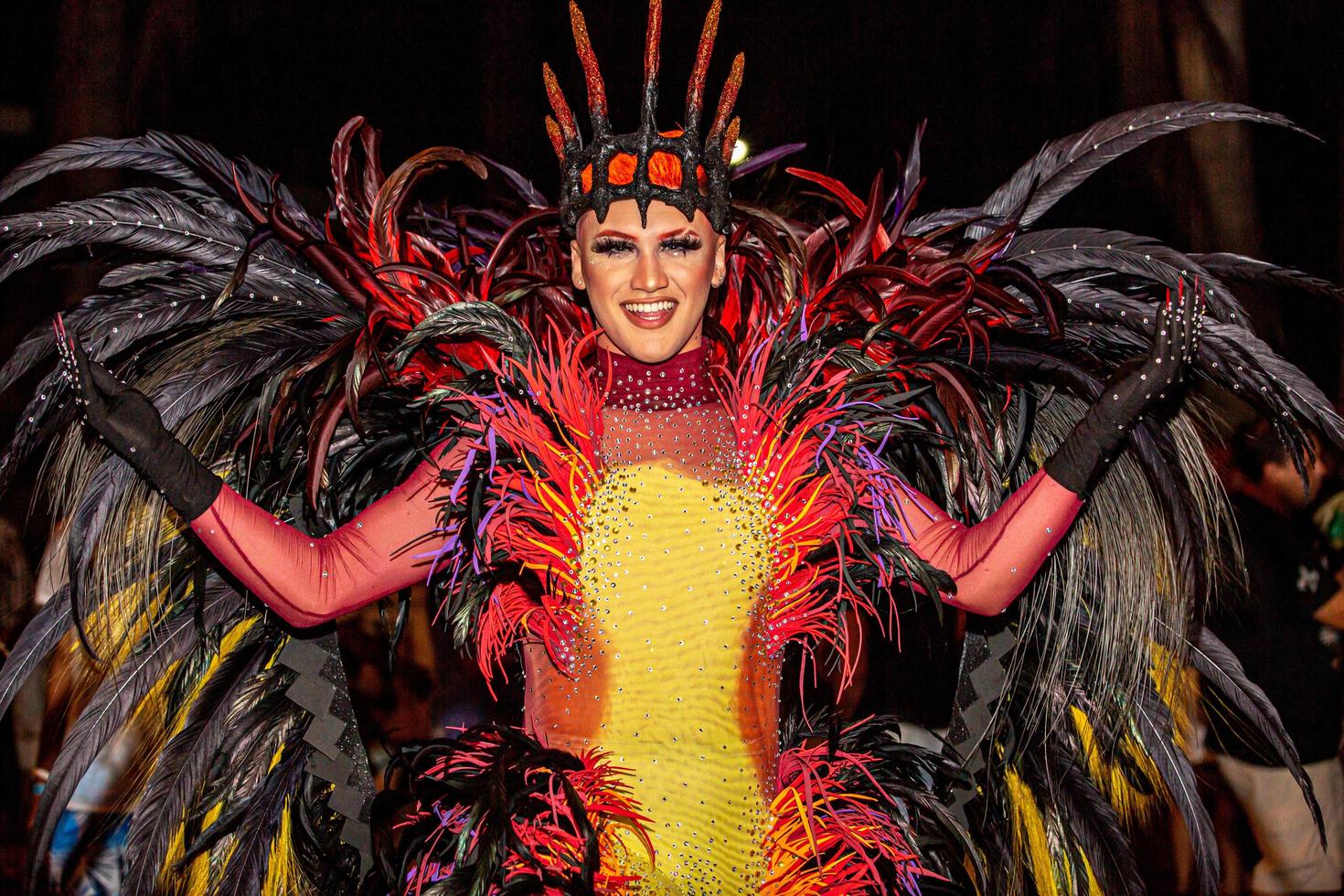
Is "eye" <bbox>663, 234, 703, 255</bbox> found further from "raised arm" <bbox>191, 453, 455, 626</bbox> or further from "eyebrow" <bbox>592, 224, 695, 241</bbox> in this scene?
"raised arm" <bbox>191, 453, 455, 626</bbox>

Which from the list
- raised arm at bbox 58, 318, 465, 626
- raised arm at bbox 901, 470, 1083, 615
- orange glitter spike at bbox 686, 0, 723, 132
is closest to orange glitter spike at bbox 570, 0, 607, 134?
orange glitter spike at bbox 686, 0, 723, 132

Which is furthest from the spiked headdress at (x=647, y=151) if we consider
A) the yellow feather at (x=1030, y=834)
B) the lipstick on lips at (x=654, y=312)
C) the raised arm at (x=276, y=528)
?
the yellow feather at (x=1030, y=834)

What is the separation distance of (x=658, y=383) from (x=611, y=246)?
0.20 meters

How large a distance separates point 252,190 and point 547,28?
1.09 meters

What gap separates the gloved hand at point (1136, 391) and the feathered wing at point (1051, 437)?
0.15 meters

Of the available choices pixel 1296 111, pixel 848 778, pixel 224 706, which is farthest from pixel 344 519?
pixel 1296 111

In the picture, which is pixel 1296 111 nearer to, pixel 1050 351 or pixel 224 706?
pixel 1050 351

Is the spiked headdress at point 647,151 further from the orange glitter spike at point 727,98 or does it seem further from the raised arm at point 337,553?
the raised arm at point 337,553

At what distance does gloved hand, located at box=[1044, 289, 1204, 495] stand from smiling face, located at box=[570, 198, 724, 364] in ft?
1.76

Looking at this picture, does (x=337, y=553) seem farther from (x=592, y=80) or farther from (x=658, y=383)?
(x=592, y=80)

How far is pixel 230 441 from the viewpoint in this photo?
5.96 feet

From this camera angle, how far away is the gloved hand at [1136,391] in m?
1.48

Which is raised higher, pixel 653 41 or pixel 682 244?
pixel 653 41

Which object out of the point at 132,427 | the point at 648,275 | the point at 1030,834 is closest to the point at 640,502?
the point at 648,275
